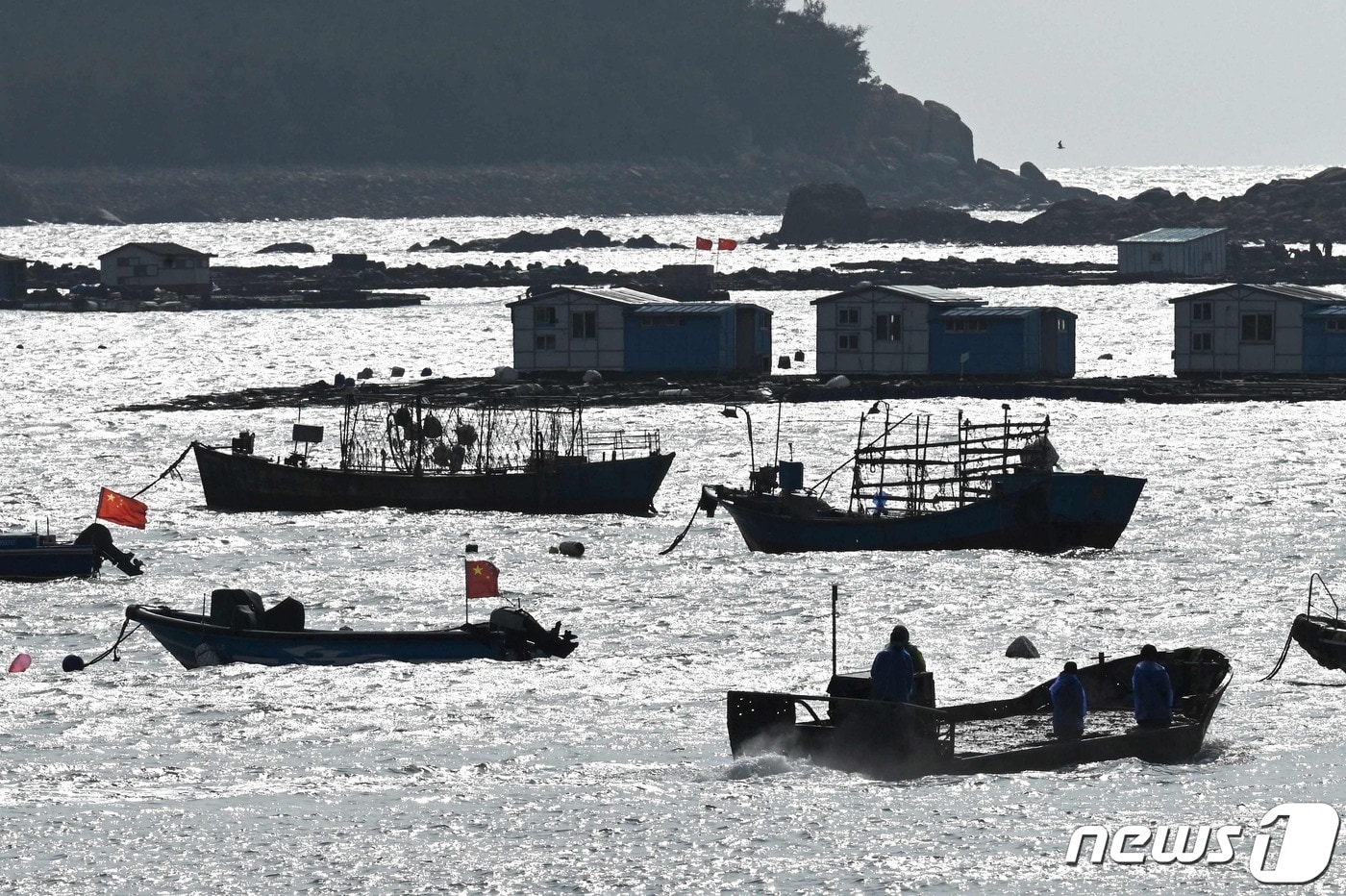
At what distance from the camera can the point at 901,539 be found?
1928 inches

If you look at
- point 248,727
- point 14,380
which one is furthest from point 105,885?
point 14,380

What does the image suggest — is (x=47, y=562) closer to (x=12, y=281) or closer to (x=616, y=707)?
(x=616, y=707)

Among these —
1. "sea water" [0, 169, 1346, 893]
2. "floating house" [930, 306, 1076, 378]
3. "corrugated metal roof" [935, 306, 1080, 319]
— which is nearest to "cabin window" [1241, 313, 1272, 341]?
"corrugated metal roof" [935, 306, 1080, 319]

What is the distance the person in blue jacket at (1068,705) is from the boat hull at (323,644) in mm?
10461

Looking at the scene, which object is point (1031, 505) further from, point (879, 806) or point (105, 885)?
point (105, 885)

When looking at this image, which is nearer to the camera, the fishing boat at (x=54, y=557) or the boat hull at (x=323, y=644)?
the boat hull at (x=323, y=644)

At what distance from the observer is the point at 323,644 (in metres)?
36.6

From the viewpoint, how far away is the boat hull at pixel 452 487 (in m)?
56.4

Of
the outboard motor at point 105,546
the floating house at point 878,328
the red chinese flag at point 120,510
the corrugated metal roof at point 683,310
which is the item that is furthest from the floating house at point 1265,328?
the outboard motor at point 105,546

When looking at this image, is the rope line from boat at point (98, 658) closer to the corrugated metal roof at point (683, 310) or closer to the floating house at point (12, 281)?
the corrugated metal roof at point (683, 310)

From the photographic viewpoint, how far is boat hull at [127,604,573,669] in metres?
36.7

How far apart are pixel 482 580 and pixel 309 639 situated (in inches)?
165

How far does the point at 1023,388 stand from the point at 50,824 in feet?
199

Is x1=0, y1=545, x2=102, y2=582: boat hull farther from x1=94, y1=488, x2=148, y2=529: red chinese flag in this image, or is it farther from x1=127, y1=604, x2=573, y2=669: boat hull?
x1=127, y1=604, x2=573, y2=669: boat hull
